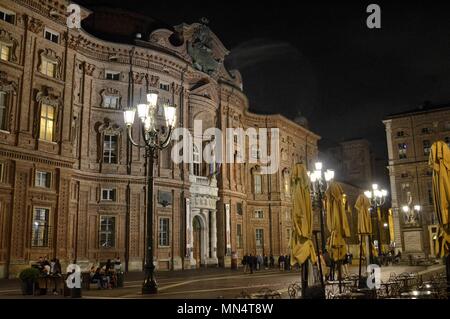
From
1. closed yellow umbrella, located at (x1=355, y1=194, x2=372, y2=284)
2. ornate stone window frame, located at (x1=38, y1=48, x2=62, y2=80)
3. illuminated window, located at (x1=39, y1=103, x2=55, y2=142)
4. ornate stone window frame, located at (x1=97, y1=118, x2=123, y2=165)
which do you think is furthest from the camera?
ornate stone window frame, located at (x1=97, y1=118, x2=123, y2=165)

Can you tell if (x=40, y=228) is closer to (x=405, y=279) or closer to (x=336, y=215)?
(x=336, y=215)

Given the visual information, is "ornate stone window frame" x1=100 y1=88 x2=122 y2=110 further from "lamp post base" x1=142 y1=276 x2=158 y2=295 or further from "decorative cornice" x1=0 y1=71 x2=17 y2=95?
"lamp post base" x1=142 y1=276 x2=158 y2=295

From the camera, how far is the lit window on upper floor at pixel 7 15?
27.4 m

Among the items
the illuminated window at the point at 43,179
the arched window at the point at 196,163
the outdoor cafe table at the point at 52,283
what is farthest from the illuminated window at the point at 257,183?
the outdoor cafe table at the point at 52,283

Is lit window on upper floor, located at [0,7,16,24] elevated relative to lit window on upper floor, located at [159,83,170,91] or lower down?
elevated

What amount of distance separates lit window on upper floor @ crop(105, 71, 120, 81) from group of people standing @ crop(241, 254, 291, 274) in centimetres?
1693

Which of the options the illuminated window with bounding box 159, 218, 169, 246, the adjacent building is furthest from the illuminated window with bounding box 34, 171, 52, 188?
the adjacent building

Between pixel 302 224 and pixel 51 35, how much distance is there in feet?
76.8

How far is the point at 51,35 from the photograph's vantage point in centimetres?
3047

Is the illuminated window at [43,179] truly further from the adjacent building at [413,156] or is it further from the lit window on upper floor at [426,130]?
the lit window on upper floor at [426,130]

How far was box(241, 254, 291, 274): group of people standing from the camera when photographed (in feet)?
116

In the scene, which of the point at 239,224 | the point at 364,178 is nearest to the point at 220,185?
Answer: the point at 239,224
